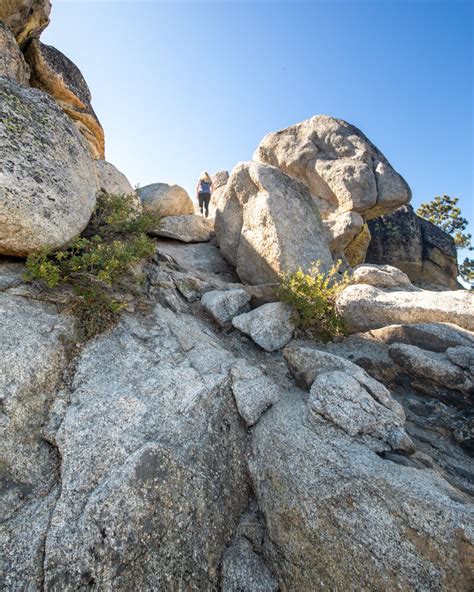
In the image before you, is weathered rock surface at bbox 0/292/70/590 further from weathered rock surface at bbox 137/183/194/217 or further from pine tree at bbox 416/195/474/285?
pine tree at bbox 416/195/474/285

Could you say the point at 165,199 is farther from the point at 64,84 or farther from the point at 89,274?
the point at 89,274

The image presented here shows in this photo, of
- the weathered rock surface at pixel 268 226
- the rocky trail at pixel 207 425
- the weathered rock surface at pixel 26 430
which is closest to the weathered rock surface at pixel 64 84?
the rocky trail at pixel 207 425

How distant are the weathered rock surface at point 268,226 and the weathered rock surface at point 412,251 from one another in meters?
14.5

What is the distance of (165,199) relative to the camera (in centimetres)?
1920

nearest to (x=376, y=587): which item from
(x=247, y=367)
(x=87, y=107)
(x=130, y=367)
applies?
(x=247, y=367)

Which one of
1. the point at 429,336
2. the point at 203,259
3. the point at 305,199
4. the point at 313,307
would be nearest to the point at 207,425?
the point at 313,307

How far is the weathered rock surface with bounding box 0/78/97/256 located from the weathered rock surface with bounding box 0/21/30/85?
13.0ft

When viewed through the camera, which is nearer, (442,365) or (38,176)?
(38,176)

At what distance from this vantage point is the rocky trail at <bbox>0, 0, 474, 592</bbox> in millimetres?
4410

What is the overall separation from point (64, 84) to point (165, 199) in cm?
738

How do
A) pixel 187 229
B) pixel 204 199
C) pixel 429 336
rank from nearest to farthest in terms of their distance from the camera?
pixel 429 336 < pixel 187 229 < pixel 204 199

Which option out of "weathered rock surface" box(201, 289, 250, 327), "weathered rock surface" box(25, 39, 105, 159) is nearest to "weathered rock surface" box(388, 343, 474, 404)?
"weathered rock surface" box(201, 289, 250, 327)

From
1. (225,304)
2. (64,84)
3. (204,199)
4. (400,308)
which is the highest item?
(204,199)

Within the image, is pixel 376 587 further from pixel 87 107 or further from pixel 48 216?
pixel 87 107
